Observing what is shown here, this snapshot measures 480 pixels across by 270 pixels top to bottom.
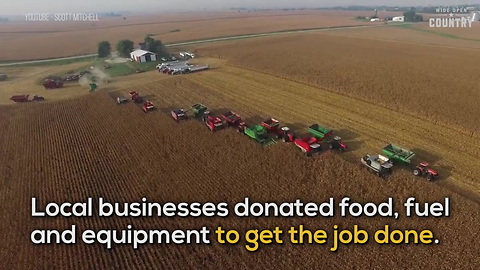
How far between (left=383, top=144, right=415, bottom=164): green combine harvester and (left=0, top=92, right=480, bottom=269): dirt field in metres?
0.92

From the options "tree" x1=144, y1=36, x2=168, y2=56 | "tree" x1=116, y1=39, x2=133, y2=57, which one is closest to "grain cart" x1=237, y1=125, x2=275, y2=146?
"tree" x1=144, y1=36, x2=168, y2=56

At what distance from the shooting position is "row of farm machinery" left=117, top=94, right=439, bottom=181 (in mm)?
17281

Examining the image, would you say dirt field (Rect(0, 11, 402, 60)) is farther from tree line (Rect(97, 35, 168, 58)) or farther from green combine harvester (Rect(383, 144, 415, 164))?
green combine harvester (Rect(383, 144, 415, 164))

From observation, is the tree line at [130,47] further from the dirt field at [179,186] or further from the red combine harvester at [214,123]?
the red combine harvester at [214,123]

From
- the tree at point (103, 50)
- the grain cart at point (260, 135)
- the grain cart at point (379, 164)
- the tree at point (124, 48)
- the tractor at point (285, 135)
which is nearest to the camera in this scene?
the grain cart at point (379, 164)

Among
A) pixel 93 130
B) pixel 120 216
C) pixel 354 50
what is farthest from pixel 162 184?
pixel 354 50

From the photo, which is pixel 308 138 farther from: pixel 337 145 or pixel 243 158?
pixel 243 158

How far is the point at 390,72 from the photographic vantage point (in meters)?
37.8

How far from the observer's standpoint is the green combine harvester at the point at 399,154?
58.2 ft

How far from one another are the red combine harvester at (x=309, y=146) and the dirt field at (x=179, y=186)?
24.3 inches

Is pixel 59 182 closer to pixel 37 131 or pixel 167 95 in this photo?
pixel 37 131

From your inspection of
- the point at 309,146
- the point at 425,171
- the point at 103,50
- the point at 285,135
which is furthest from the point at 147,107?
the point at 103,50

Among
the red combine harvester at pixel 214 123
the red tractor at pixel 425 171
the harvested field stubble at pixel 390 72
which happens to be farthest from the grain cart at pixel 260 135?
the harvested field stubble at pixel 390 72

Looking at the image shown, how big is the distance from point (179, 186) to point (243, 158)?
4626 mm
